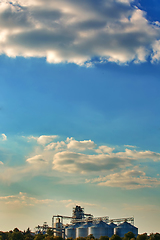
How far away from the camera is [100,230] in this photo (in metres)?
179

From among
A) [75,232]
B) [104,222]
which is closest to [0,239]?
[75,232]

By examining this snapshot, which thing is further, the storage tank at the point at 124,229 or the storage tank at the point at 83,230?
the storage tank at the point at 83,230

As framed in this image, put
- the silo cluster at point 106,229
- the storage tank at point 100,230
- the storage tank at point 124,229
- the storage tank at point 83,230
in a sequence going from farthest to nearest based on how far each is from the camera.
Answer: the storage tank at point 83,230, the storage tank at point 100,230, the silo cluster at point 106,229, the storage tank at point 124,229

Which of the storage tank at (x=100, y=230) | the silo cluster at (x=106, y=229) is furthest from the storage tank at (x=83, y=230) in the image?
the storage tank at (x=100, y=230)

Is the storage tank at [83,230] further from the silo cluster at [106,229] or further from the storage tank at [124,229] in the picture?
the storage tank at [124,229]

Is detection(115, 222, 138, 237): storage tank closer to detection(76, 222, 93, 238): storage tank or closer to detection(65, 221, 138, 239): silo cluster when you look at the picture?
detection(65, 221, 138, 239): silo cluster

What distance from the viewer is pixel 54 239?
6329 inches

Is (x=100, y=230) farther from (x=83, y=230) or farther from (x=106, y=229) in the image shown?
(x=83, y=230)

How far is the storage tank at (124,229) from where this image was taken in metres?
176

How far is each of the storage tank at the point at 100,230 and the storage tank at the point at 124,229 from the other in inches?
196

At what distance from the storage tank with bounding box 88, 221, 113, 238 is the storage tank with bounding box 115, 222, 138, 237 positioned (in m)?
4.98

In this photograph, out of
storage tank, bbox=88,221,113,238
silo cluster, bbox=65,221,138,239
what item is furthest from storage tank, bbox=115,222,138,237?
storage tank, bbox=88,221,113,238

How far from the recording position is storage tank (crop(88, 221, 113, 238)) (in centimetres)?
17807

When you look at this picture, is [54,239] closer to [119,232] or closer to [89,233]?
[89,233]
